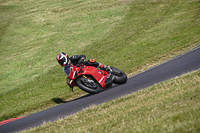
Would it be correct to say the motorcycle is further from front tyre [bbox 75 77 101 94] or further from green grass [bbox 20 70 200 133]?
green grass [bbox 20 70 200 133]

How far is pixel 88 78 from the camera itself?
10539 mm

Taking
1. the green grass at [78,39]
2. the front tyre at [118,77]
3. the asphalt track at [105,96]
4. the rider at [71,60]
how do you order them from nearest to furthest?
the asphalt track at [105,96]
the rider at [71,60]
the front tyre at [118,77]
the green grass at [78,39]

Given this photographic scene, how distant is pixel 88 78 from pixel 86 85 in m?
0.35

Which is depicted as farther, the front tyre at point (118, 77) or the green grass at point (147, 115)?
the front tyre at point (118, 77)

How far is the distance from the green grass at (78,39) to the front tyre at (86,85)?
3.56 metres

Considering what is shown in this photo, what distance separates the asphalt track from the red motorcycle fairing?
614 millimetres

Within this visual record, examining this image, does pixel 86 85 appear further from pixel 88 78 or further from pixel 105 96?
pixel 105 96

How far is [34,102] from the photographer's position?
47.8 feet

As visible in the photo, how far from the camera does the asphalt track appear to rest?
949 cm

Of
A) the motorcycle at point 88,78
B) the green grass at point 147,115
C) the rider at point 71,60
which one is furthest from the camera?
the rider at point 71,60

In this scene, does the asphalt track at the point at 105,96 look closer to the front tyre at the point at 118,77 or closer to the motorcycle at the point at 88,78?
the front tyre at the point at 118,77

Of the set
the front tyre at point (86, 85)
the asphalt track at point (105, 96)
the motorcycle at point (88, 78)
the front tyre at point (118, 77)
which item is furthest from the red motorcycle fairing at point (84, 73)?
the front tyre at point (118, 77)

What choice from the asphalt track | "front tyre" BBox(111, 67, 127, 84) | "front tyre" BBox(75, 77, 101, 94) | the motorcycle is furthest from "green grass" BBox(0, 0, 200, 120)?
"front tyre" BBox(75, 77, 101, 94)

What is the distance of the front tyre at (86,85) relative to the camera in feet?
33.4
